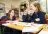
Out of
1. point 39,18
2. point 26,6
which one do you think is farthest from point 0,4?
point 39,18

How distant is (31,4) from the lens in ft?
3.55

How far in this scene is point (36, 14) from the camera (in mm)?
1079

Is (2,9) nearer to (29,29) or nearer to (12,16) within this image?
(12,16)

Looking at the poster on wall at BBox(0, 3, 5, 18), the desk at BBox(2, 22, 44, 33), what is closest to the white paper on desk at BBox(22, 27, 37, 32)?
the desk at BBox(2, 22, 44, 33)

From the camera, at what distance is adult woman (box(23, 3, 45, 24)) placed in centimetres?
107

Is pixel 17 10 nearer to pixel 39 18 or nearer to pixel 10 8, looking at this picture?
pixel 10 8

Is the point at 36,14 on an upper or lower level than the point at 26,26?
upper

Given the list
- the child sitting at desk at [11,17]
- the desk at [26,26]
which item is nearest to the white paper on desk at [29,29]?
the desk at [26,26]

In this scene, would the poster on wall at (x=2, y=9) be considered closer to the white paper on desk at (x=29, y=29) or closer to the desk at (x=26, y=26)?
the desk at (x=26, y=26)

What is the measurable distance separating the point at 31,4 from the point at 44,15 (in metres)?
0.16

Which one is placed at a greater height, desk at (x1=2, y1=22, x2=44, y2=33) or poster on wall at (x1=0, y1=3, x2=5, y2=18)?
poster on wall at (x1=0, y1=3, x2=5, y2=18)

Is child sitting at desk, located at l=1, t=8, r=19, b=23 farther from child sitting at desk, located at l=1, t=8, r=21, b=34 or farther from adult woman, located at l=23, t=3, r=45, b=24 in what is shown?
adult woman, located at l=23, t=3, r=45, b=24

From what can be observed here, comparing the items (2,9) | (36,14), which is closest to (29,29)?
(36,14)

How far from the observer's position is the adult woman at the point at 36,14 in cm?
107
